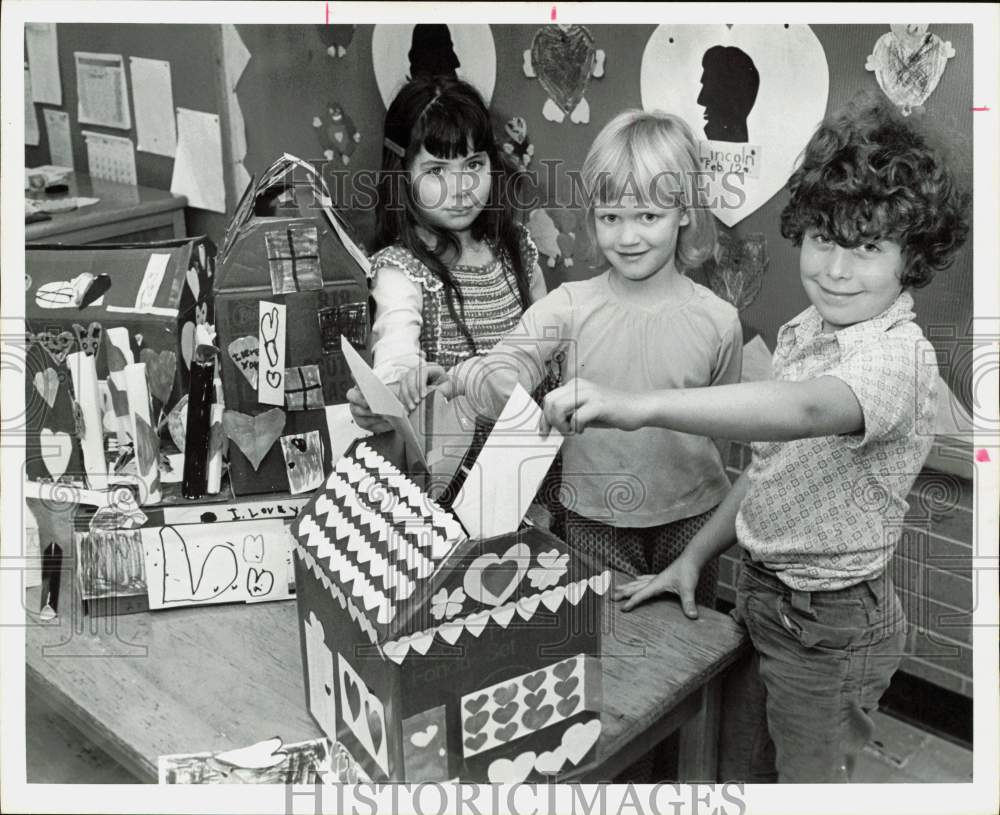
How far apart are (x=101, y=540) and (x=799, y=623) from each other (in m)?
0.74

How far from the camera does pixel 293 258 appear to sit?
1.10 metres

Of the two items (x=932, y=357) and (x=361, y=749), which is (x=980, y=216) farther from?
(x=361, y=749)

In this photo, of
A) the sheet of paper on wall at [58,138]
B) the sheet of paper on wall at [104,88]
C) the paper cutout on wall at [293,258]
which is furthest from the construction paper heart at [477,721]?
the sheet of paper on wall at [58,138]

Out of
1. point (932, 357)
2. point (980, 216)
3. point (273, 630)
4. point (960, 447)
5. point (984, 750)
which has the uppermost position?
point (980, 216)

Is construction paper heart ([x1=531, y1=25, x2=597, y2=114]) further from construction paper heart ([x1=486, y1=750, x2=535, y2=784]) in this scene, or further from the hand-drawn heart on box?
construction paper heart ([x1=486, y1=750, x2=535, y2=784])

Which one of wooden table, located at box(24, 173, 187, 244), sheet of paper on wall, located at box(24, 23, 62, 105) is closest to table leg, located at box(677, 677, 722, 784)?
wooden table, located at box(24, 173, 187, 244)

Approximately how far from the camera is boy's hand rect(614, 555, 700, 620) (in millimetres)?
1122

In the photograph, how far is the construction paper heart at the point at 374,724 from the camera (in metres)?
0.87

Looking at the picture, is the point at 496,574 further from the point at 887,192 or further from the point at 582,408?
the point at 887,192

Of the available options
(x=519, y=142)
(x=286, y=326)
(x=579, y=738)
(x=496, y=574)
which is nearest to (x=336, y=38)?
(x=519, y=142)

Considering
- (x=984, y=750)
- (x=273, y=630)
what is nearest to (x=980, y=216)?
(x=984, y=750)

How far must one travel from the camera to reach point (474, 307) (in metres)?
1.25

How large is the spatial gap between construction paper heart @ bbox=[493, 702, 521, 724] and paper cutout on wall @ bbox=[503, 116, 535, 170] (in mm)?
641

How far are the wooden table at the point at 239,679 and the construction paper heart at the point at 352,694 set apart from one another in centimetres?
9
